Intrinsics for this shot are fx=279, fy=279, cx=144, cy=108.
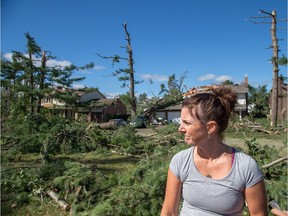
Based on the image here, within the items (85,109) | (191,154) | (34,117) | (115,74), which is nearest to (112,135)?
(34,117)

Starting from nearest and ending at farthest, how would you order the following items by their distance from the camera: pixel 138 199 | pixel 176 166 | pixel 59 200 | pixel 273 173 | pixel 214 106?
1. pixel 214 106
2. pixel 176 166
3. pixel 138 199
4. pixel 59 200
5. pixel 273 173

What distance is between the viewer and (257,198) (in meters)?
1.46

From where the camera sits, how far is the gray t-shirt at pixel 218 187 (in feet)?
4.80

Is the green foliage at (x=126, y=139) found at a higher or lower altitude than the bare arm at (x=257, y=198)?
lower

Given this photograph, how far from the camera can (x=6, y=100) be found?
23.9 ft

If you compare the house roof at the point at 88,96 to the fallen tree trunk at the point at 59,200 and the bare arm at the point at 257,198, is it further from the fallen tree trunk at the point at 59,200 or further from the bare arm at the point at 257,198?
the bare arm at the point at 257,198

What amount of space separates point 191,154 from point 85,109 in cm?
2398

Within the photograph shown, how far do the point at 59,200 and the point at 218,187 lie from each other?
3.44 m

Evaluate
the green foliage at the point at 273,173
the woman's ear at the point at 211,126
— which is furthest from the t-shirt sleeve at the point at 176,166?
the green foliage at the point at 273,173

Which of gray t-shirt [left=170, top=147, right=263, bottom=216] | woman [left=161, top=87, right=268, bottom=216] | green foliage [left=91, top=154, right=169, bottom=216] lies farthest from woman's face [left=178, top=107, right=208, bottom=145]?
green foliage [left=91, top=154, right=169, bottom=216]

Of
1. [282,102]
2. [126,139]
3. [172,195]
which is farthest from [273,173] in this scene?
[282,102]

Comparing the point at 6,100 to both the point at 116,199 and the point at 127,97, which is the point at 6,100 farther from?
the point at 127,97

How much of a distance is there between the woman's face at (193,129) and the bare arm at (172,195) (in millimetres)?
268

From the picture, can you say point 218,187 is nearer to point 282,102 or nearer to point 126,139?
Result: point 126,139
